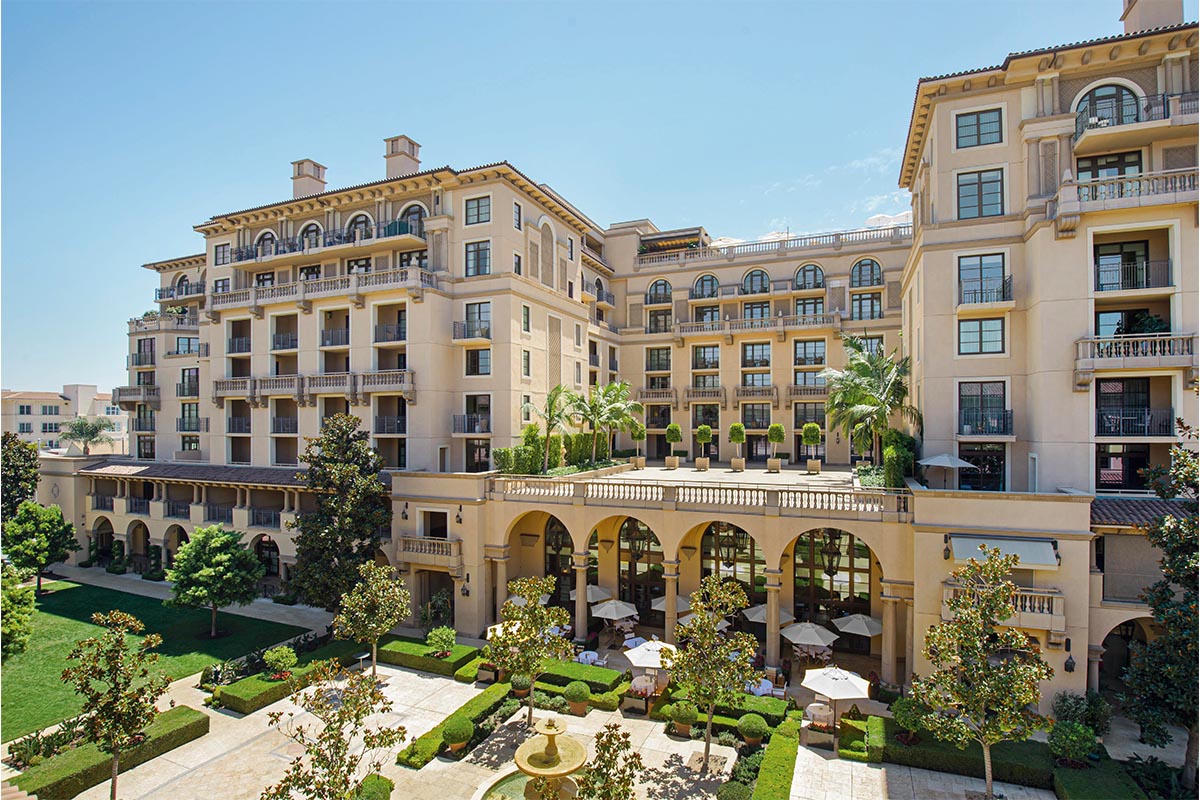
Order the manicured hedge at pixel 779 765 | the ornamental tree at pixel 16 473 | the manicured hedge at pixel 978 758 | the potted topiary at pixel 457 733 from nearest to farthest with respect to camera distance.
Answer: the manicured hedge at pixel 779 765
the manicured hedge at pixel 978 758
the potted topiary at pixel 457 733
the ornamental tree at pixel 16 473

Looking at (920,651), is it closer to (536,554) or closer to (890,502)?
(890,502)

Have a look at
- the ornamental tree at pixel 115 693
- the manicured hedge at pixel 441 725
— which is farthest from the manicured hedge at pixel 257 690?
the ornamental tree at pixel 115 693

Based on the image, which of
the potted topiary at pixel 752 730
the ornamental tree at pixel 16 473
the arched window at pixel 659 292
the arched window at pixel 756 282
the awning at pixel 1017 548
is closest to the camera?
the potted topiary at pixel 752 730

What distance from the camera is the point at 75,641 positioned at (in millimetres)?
29766

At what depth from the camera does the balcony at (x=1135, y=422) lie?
22953mm

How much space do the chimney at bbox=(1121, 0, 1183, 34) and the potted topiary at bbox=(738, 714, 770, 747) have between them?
105 feet

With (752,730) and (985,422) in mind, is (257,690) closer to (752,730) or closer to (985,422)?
(752,730)

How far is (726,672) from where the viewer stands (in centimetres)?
1852

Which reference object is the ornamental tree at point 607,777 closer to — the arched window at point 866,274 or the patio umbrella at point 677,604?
the patio umbrella at point 677,604

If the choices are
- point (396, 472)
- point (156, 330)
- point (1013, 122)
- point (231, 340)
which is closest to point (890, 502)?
point (1013, 122)

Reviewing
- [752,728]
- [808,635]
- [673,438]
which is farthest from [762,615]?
[673,438]

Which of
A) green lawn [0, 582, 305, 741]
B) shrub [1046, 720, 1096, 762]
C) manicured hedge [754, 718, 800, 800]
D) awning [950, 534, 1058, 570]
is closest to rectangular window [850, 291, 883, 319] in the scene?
awning [950, 534, 1058, 570]

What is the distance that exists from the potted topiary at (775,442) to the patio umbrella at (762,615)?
18886 millimetres

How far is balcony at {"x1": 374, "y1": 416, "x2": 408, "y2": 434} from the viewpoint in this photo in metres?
36.2
